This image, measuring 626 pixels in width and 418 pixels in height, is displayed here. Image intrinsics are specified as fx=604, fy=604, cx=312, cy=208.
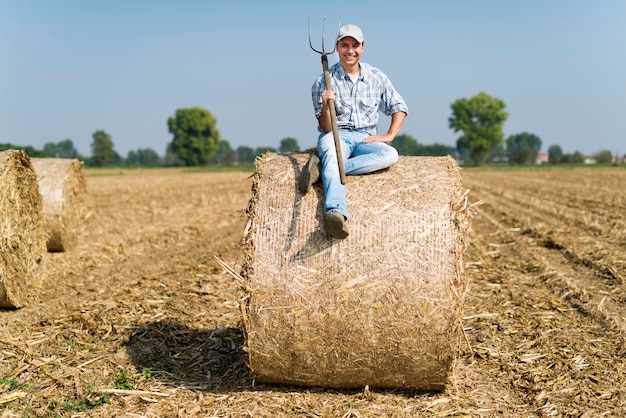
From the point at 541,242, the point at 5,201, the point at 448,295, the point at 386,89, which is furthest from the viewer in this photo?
the point at 541,242

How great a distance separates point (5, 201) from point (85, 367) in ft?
11.3

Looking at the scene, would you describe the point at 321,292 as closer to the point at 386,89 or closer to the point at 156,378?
the point at 156,378

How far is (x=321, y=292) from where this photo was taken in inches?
196

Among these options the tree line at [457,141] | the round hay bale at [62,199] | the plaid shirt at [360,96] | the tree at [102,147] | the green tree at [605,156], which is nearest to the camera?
the plaid shirt at [360,96]

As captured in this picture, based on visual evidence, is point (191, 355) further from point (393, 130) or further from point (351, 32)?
point (351, 32)

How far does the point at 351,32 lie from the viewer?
5598 mm

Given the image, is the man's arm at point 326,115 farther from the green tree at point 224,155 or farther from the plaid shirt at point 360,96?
the green tree at point 224,155

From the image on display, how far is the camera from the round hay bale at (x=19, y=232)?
25.7ft

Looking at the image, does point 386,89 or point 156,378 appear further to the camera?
point 386,89

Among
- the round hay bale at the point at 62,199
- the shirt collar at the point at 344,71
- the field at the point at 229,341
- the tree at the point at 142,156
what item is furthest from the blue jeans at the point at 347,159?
the tree at the point at 142,156

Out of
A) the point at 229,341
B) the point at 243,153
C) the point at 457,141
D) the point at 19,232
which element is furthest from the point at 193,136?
the point at 229,341

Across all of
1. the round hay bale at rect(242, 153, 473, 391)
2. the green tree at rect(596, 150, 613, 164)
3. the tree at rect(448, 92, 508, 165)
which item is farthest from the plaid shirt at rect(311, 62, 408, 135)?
the tree at rect(448, 92, 508, 165)

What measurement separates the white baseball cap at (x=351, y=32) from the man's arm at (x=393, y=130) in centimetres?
A: 85

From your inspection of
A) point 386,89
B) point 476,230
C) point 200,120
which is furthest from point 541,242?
point 200,120
